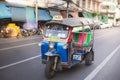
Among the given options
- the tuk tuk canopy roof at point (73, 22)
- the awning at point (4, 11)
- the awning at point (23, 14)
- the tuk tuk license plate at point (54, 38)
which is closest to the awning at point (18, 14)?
the awning at point (23, 14)

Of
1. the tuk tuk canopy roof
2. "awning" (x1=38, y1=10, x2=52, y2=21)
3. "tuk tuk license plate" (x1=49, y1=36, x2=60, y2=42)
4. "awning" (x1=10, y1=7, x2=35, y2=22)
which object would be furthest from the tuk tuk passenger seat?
"awning" (x1=38, y1=10, x2=52, y2=21)

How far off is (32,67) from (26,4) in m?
22.8

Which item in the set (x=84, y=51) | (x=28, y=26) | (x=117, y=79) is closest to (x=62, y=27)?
(x=84, y=51)

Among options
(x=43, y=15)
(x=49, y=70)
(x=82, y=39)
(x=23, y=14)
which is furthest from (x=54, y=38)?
(x=43, y=15)

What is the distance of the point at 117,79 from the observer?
941 cm

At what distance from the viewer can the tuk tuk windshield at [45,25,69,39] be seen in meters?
10.1

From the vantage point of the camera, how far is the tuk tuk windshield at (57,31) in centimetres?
1007

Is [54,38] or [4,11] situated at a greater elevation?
[4,11]

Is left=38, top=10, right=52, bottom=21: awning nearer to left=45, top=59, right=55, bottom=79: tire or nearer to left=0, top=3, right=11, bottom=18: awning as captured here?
left=0, top=3, right=11, bottom=18: awning

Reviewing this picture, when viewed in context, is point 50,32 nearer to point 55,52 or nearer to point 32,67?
point 55,52

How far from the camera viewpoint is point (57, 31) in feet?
33.6

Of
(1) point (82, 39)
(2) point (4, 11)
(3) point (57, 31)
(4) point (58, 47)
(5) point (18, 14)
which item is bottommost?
(4) point (58, 47)

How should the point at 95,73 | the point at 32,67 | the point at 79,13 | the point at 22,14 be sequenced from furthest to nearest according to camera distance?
the point at 79,13 < the point at 22,14 < the point at 32,67 < the point at 95,73

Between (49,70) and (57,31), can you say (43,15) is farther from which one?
(49,70)
